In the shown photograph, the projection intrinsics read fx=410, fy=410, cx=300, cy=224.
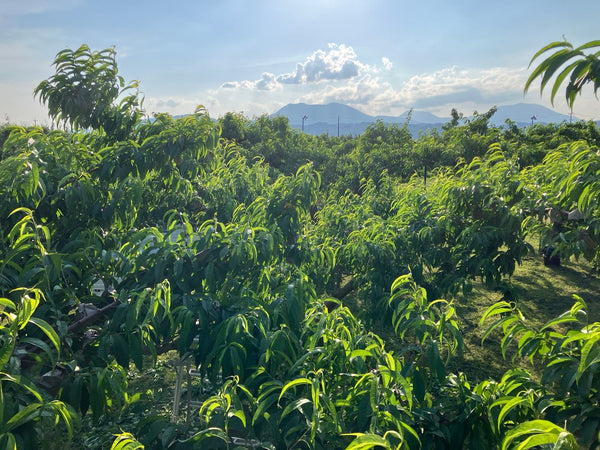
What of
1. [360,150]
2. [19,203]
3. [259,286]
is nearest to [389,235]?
[259,286]

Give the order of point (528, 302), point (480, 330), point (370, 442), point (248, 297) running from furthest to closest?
point (528, 302)
point (480, 330)
point (248, 297)
point (370, 442)

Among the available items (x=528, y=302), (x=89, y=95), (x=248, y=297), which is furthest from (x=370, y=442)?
(x=528, y=302)

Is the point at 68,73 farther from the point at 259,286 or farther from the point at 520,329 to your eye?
the point at 520,329

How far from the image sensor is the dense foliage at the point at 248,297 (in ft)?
4.66

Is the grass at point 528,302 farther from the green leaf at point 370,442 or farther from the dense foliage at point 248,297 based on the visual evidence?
the green leaf at point 370,442

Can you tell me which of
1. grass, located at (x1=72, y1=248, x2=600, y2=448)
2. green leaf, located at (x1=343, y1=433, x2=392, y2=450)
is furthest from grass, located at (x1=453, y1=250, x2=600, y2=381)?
green leaf, located at (x1=343, y1=433, x2=392, y2=450)

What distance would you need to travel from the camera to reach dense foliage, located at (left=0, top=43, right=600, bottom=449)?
142 centimetres

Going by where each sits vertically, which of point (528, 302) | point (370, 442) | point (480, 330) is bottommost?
point (480, 330)

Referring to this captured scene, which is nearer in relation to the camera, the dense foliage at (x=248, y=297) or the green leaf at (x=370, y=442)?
the green leaf at (x=370, y=442)

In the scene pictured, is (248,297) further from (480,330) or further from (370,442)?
(480,330)

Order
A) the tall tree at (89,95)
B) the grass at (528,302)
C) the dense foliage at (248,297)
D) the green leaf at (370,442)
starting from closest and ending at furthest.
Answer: the green leaf at (370,442), the dense foliage at (248,297), the tall tree at (89,95), the grass at (528,302)

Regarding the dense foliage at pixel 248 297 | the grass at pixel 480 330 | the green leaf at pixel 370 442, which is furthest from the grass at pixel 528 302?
the green leaf at pixel 370 442

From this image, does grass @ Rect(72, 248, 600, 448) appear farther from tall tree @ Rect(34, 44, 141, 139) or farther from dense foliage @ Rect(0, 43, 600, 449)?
tall tree @ Rect(34, 44, 141, 139)

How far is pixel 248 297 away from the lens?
2.22 meters
